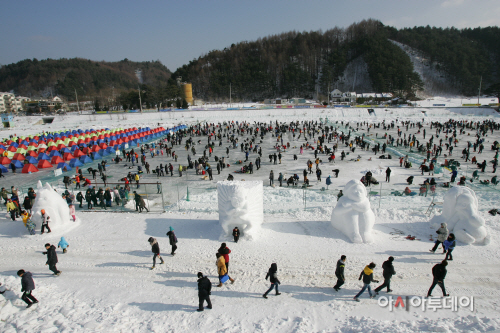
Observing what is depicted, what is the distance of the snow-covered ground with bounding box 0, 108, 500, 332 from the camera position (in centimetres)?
484

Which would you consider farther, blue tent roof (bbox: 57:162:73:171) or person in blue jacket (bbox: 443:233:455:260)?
blue tent roof (bbox: 57:162:73:171)

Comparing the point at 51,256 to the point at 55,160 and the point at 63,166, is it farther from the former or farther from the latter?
the point at 55,160

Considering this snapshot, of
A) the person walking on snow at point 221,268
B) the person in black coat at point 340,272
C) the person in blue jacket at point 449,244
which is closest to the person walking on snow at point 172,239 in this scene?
the person walking on snow at point 221,268

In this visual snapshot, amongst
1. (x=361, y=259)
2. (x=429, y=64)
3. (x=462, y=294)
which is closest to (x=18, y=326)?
(x=361, y=259)

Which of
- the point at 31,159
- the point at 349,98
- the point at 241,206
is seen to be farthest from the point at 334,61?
→ the point at 241,206

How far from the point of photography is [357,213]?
7.65 metres

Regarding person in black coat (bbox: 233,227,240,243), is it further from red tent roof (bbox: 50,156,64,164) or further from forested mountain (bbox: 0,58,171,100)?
forested mountain (bbox: 0,58,171,100)

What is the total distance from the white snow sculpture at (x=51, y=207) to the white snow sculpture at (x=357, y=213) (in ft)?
28.8

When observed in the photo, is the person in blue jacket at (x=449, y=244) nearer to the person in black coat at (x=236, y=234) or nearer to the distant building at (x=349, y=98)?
the person in black coat at (x=236, y=234)

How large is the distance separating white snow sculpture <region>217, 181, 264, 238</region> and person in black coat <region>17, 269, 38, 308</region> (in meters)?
4.40

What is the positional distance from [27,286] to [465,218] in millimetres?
10390

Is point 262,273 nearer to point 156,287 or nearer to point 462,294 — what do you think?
point 156,287

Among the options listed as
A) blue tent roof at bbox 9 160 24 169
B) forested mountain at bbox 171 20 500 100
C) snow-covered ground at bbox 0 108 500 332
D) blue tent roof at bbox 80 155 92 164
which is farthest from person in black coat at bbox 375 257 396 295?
forested mountain at bbox 171 20 500 100

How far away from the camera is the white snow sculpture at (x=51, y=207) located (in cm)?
848
